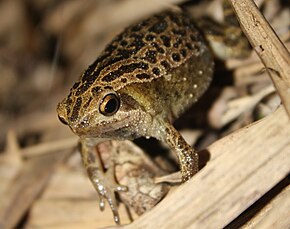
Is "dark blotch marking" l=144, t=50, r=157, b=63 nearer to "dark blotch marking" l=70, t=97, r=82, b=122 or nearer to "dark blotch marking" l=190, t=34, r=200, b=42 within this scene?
"dark blotch marking" l=190, t=34, r=200, b=42

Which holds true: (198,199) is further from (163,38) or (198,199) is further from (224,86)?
(224,86)

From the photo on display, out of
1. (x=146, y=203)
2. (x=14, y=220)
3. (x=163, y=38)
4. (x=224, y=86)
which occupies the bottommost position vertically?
(x=14, y=220)


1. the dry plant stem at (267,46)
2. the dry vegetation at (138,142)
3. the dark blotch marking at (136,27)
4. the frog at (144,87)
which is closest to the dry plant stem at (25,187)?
the dry vegetation at (138,142)

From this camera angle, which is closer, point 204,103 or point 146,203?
point 146,203

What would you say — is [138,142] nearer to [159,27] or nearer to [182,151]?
[182,151]

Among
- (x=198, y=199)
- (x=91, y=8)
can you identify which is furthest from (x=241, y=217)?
(x=91, y=8)

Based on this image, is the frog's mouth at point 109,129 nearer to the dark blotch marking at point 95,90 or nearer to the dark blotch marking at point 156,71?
the dark blotch marking at point 95,90

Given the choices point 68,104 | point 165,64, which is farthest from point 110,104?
point 165,64
